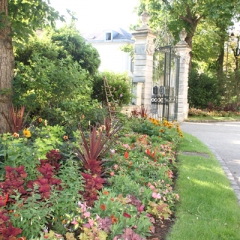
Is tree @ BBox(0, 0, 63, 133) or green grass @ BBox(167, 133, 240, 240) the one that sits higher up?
tree @ BBox(0, 0, 63, 133)

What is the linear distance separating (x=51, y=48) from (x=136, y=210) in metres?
9.67

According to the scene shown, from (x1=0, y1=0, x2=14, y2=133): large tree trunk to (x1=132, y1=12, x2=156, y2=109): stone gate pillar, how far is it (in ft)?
22.7

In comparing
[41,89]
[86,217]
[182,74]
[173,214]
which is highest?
[182,74]

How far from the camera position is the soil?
332cm

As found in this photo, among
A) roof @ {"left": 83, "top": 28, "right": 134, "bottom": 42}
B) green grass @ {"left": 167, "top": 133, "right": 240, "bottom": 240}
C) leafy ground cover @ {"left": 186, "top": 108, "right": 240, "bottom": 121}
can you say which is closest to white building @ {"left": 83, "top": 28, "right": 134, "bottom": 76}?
roof @ {"left": 83, "top": 28, "right": 134, "bottom": 42}

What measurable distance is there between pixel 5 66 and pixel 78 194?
402cm

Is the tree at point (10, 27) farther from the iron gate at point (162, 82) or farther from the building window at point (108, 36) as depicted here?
the building window at point (108, 36)

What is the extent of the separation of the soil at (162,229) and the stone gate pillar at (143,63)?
A: 932 cm

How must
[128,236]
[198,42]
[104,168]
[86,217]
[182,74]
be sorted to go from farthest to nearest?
[198,42]
[182,74]
[104,168]
[86,217]
[128,236]

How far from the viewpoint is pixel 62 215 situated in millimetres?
2996

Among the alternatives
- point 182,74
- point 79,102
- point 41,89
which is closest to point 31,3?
point 41,89

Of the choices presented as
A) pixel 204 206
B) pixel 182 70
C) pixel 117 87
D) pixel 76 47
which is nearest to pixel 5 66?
pixel 204 206

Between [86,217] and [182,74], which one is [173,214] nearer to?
[86,217]

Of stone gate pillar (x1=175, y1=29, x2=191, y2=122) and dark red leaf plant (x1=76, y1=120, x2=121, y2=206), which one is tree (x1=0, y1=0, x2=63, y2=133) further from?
stone gate pillar (x1=175, y1=29, x2=191, y2=122)
